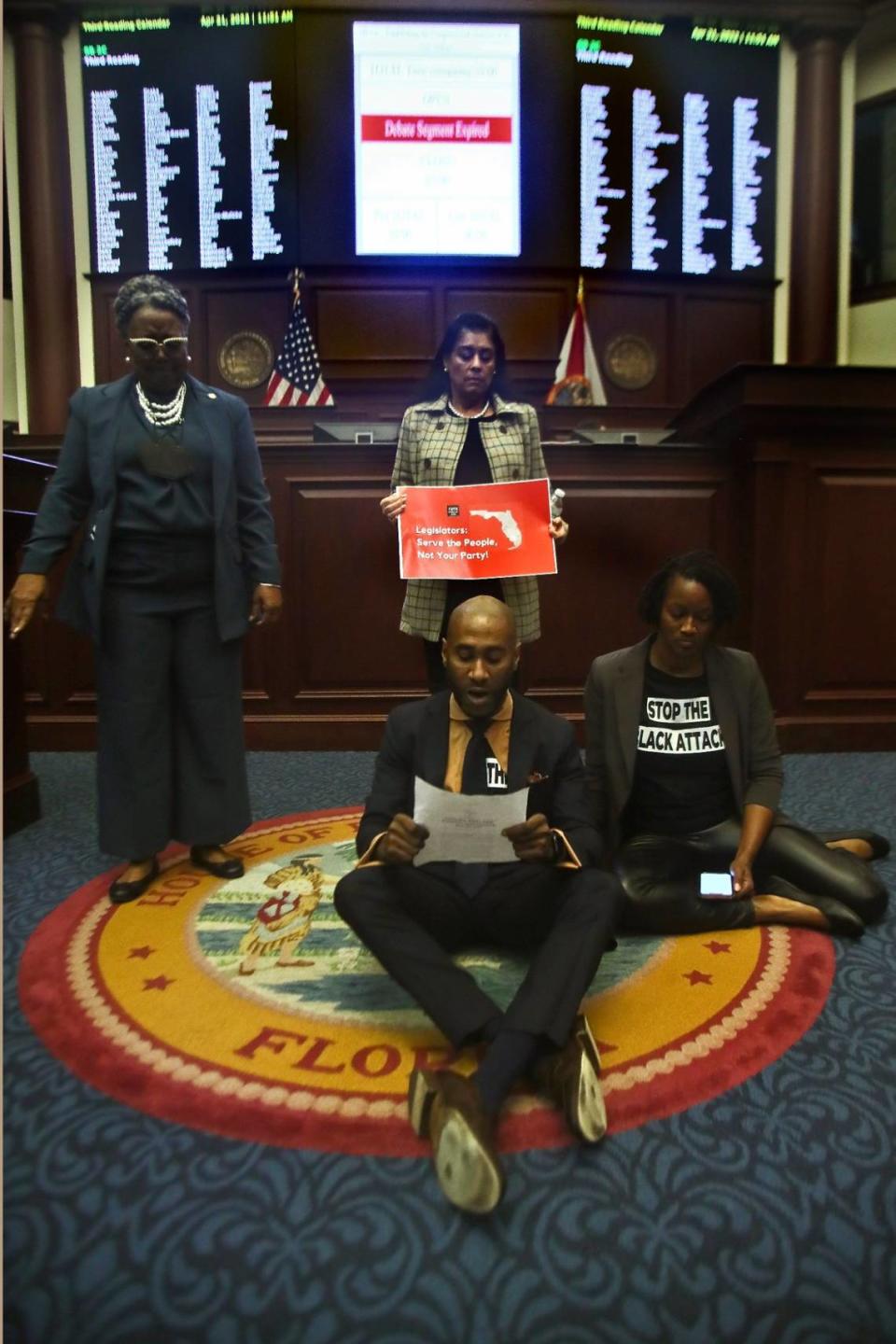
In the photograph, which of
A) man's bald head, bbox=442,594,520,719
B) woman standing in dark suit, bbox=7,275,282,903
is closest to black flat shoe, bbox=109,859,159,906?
woman standing in dark suit, bbox=7,275,282,903

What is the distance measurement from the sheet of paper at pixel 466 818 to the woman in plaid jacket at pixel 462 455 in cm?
85

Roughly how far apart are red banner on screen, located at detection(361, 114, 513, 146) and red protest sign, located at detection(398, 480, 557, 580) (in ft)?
15.1

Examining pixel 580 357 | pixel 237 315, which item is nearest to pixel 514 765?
pixel 580 357

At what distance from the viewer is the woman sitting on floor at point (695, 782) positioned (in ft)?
6.68

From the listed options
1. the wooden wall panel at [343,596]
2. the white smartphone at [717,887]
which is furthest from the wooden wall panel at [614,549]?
the white smartphone at [717,887]

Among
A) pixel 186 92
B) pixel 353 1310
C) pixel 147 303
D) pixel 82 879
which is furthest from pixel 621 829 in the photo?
pixel 186 92

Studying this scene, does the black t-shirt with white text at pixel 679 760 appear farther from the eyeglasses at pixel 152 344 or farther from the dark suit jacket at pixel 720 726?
the eyeglasses at pixel 152 344

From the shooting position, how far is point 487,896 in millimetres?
1741

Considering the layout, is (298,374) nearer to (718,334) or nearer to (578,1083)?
(718,334)

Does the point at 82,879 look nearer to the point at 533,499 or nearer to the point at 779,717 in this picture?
the point at 533,499

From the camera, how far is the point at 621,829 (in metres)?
2.18

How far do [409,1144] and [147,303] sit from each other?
190 centimetres

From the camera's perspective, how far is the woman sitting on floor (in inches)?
80.1

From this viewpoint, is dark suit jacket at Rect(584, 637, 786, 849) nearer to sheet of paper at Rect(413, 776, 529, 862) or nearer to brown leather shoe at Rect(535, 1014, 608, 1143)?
sheet of paper at Rect(413, 776, 529, 862)
